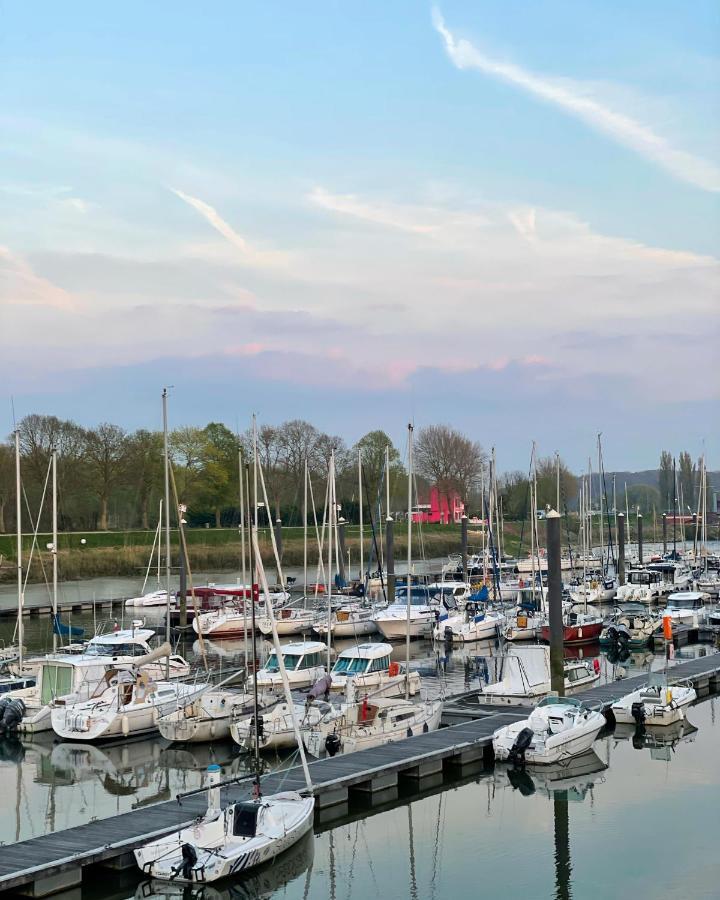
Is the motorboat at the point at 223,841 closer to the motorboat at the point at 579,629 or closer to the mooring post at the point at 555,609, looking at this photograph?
the mooring post at the point at 555,609

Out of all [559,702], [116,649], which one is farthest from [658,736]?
[116,649]

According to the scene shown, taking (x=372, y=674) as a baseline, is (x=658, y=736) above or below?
below

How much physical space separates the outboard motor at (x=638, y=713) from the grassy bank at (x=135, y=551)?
47337mm

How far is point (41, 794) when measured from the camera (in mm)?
28594

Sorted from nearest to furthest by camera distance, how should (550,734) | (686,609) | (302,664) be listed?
1. (550,734)
2. (302,664)
3. (686,609)

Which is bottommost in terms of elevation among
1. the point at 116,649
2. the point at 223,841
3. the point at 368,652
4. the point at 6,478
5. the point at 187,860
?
the point at 187,860

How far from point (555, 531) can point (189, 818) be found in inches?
735

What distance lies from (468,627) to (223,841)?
35.2m

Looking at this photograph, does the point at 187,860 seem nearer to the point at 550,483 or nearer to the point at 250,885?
the point at 250,885

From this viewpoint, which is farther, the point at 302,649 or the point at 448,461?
the point at 448,461

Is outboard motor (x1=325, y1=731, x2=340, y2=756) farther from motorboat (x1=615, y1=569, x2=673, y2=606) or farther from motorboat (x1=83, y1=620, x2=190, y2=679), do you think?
motorboat (x1=615, y1=569, x2=673, y2=606)

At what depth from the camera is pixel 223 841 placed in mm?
21375

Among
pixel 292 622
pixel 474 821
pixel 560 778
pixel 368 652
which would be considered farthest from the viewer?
pixel 292 622

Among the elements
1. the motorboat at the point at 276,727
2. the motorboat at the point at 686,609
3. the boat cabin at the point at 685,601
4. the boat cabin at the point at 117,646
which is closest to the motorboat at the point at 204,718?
the motorboat at the point at 276,727
